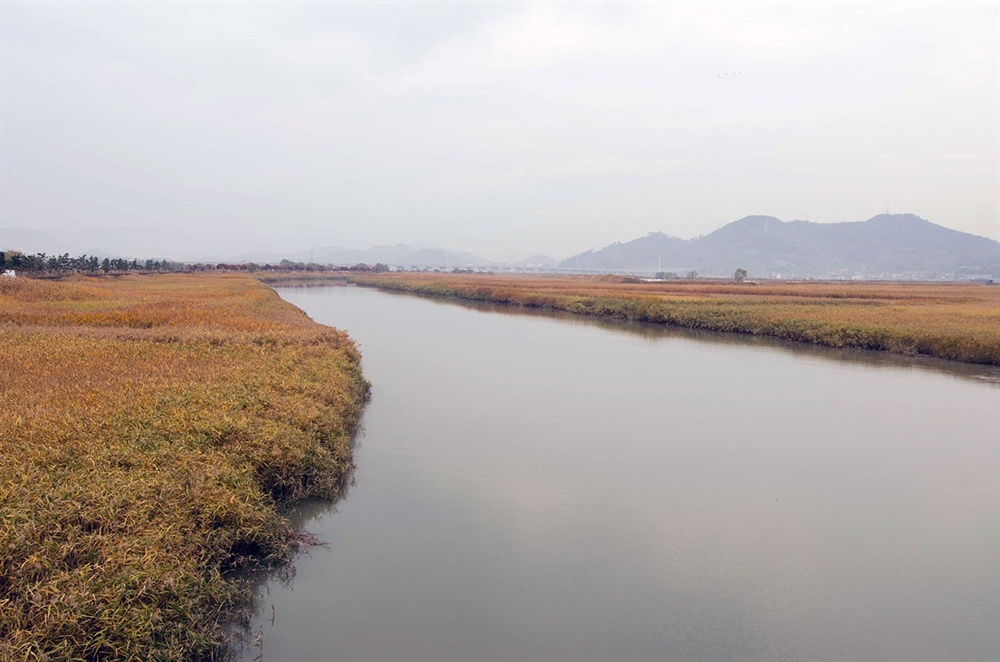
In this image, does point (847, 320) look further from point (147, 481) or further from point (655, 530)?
point (147, 481)

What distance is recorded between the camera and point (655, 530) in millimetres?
6996

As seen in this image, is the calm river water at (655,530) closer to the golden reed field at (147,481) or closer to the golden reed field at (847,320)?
the golden reed field at (147,481)

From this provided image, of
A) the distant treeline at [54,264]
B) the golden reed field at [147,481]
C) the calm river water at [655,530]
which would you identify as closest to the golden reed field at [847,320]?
the calm river water at [655,530]

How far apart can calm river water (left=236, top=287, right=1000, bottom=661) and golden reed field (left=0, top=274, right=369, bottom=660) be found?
2.06 ft

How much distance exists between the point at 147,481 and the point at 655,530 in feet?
16.4

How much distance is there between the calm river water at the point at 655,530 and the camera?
5.10m

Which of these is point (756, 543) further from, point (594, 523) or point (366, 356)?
point (366, 356)

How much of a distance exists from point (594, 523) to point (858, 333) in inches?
692

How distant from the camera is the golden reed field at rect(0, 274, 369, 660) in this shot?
12.7 feet

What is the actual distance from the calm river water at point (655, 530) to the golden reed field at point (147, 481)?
626mm

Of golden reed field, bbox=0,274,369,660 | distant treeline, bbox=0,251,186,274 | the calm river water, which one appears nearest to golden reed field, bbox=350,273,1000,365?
the calm river water

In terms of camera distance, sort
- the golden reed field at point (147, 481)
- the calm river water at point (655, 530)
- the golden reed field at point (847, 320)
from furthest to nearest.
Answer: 1. the golden reed field at point (847, 320)
2. the calm river water at point (655, 530)
3. the golden reed field at point (147, 481)

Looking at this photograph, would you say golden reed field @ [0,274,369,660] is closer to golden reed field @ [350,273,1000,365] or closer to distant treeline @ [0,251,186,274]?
golden reed field @ [350,273,1000,365]

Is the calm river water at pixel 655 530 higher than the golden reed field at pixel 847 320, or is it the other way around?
the golden reed field at pixel 847 320
